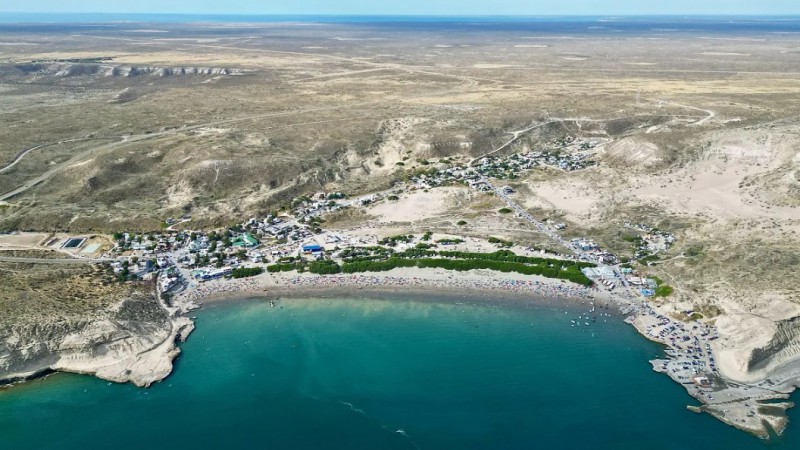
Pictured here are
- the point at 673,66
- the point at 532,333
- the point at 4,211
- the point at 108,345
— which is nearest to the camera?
the point at 108,345

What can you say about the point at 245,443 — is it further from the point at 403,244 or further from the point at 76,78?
the point at 76,78

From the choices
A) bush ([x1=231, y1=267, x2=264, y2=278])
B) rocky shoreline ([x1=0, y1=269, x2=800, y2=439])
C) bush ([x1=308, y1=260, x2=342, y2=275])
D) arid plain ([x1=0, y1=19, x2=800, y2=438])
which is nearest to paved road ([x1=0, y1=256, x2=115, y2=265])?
arid plain ([x1=0, y1=19, x2=800, y2=438])

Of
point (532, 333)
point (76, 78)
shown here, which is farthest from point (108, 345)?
point (76, 78)

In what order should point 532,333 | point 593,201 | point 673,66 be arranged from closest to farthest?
point 532,333 < point 593,201 < point 673,66

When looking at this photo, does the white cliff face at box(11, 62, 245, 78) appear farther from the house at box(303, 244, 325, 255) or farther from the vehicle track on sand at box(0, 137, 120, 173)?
the house at box(303, 244, 325, 255)

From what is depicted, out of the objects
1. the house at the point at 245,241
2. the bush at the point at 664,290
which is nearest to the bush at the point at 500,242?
the bush at the point at 664,290

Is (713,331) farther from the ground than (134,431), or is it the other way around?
(713,331)
